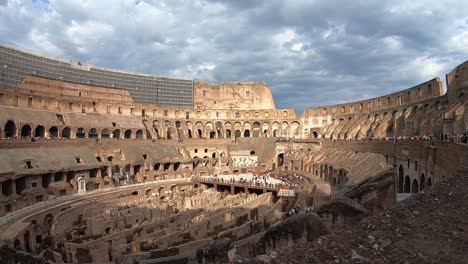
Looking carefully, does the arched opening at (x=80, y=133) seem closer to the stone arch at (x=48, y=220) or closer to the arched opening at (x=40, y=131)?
the arched opening at (x=40, y=131)

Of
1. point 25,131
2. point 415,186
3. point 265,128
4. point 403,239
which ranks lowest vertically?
point 415,186

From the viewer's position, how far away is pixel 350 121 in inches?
1868

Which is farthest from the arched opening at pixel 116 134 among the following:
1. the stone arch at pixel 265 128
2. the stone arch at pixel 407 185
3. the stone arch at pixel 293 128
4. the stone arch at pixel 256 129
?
the stone arch at pixel 407 185

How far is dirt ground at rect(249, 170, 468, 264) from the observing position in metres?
5.96

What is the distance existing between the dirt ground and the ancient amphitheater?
0.03 meters

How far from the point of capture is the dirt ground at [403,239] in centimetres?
596

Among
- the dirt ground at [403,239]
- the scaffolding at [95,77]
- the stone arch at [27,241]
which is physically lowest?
the stone arch at [27,241]

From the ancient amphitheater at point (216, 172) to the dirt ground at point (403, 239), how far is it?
29 mm

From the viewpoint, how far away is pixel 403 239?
6.40 m

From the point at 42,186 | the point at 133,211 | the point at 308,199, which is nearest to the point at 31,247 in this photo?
the point at 133,211

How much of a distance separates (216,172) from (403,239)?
3746cm

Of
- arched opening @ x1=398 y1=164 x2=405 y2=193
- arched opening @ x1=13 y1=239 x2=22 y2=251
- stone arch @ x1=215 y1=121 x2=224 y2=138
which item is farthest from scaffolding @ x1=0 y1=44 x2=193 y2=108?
arched opening @ x1=398 y1=164 x2=405 y2=193

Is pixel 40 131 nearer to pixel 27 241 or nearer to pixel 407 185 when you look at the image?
pixel 27 241

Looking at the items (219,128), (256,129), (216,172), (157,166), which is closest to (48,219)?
(157,166)
